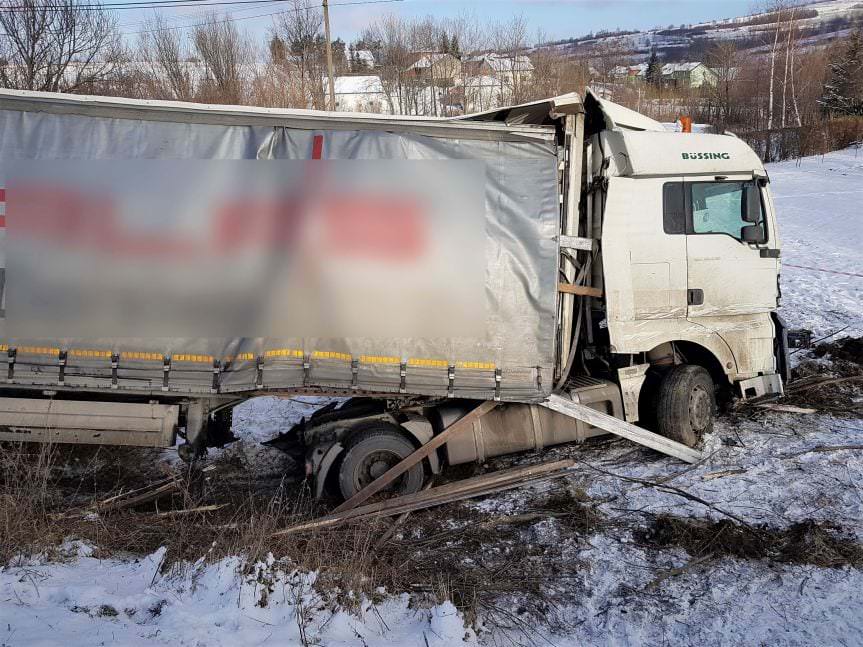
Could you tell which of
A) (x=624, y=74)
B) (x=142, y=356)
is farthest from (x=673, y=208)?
(x=624, y=74)

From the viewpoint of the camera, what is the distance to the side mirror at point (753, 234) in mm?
6539

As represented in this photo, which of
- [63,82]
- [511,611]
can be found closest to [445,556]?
[511,611]

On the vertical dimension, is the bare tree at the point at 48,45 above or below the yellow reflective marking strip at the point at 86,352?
above

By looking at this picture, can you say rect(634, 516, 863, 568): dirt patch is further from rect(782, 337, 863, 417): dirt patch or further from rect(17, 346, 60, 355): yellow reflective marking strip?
rect(17, 346, 60, 355): yellow reflective marking strip

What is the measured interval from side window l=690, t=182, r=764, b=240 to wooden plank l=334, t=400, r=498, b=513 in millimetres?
2814

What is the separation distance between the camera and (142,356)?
Answer: 5320mm

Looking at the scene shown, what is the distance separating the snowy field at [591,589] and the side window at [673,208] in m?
2.38

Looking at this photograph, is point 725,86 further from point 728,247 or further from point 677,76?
point 728,247

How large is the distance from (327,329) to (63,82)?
2388 centimetres

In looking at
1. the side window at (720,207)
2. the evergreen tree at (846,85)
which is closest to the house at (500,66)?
the evergreen tree at (846,85)

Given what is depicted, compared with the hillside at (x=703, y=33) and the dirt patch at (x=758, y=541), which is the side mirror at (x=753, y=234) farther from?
→ the hillside at (x=703, y=33)

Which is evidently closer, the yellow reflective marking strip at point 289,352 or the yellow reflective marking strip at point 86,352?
the yellow reflective marking strip at point 86,352

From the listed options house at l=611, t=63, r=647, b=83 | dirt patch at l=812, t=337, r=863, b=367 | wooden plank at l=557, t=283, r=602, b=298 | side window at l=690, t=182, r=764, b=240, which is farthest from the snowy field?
house at l=611, t=63, r=647, b=83

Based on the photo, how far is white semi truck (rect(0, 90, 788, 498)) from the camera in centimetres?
529
